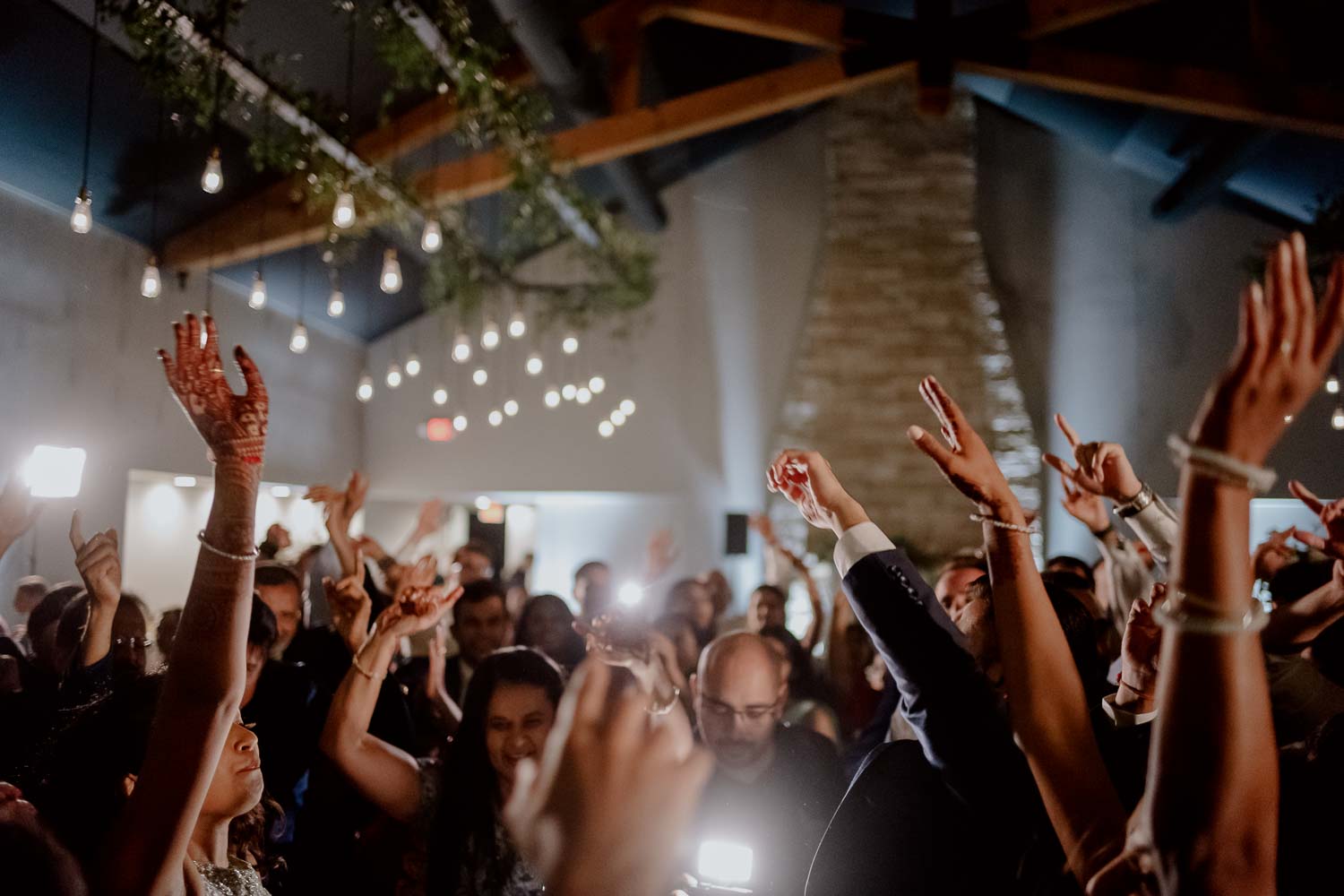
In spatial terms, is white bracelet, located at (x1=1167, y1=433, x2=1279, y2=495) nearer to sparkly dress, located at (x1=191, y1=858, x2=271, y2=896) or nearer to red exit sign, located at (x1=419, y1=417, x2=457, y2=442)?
sparkly dress, located at (x1=191, y1=858, x2=271, y2=896)

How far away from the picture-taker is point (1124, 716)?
1404 mm

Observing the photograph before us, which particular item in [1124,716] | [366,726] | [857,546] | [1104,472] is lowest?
[366,726]

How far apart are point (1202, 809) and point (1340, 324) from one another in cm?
40

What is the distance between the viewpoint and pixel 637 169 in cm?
802

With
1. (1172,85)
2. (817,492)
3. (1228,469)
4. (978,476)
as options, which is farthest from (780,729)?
(1172,85)

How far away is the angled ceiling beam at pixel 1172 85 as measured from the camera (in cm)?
535

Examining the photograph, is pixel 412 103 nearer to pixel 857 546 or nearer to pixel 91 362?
pixel 91 362

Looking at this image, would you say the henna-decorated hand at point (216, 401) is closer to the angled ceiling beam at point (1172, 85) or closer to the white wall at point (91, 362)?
the white wall at point (91, 362)

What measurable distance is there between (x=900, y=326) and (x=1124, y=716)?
6993 mm

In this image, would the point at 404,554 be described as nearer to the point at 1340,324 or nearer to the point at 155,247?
the point at 155,247

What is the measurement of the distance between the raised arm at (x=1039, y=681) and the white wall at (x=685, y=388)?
24.8ft

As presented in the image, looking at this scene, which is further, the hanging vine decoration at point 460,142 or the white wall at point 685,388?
the white wall at point 685,388

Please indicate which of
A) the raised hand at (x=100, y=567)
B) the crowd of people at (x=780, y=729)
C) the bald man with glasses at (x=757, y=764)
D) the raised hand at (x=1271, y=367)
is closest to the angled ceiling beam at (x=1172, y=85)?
the crowd of people at (x=780, y=729)

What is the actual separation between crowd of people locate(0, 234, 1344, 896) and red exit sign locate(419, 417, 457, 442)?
6.79 metres
